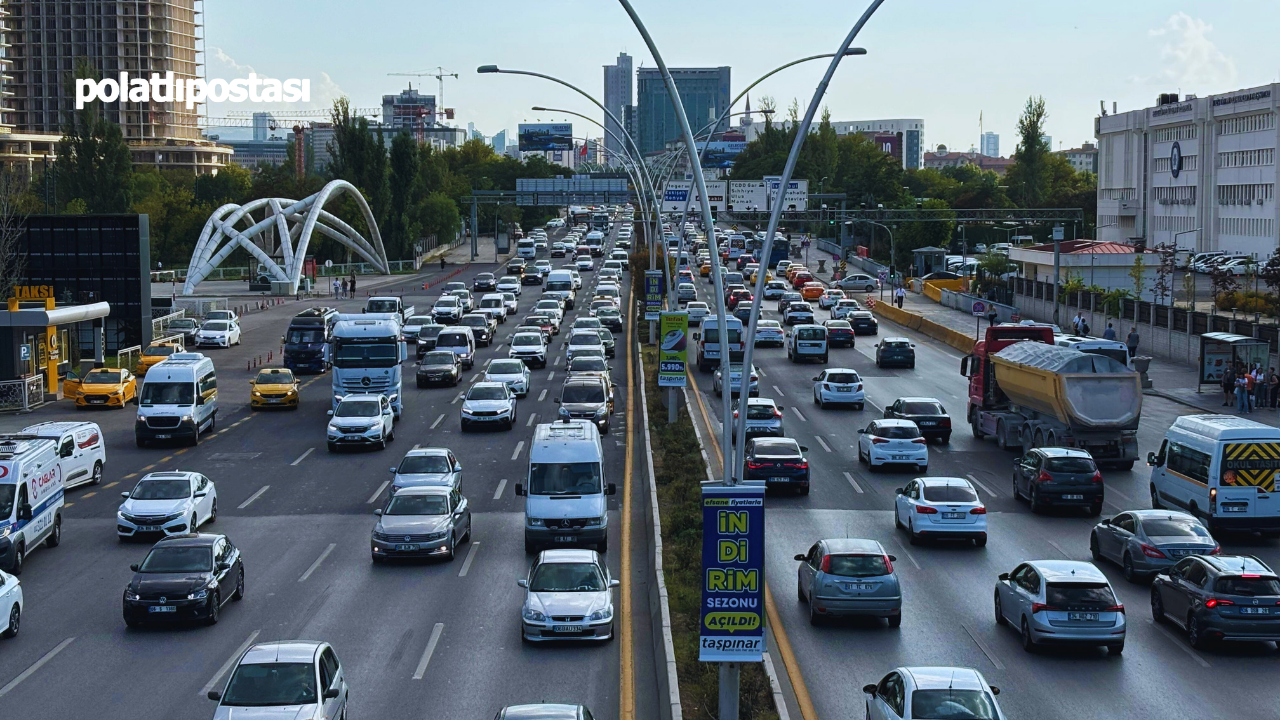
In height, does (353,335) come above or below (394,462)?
above

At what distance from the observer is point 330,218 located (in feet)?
387

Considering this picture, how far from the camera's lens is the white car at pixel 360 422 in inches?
1575

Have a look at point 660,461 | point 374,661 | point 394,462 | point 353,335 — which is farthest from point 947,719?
point 353,335

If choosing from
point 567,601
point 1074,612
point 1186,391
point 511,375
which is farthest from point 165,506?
point 1186,391

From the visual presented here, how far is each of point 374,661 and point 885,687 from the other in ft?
26.0

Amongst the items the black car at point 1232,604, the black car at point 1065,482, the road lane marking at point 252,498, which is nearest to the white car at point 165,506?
the road lane marking at point 252,498

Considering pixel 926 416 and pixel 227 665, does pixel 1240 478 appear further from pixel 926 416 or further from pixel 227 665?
pixel 227 665

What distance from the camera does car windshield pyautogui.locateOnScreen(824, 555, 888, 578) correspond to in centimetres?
2239

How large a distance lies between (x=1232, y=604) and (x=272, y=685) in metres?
13.4

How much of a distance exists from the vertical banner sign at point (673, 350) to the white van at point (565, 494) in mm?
10581

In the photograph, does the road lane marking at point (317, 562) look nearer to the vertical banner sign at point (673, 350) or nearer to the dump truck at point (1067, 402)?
the vertical banner sign at point (673, 350)

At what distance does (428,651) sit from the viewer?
2117 cm

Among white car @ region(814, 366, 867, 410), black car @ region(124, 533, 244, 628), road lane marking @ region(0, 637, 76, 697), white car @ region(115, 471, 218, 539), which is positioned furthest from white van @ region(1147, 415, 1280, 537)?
road lane marking @ region(0, 637, 76, 697)

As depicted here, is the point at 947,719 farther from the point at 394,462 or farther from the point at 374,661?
the point at 394,462
